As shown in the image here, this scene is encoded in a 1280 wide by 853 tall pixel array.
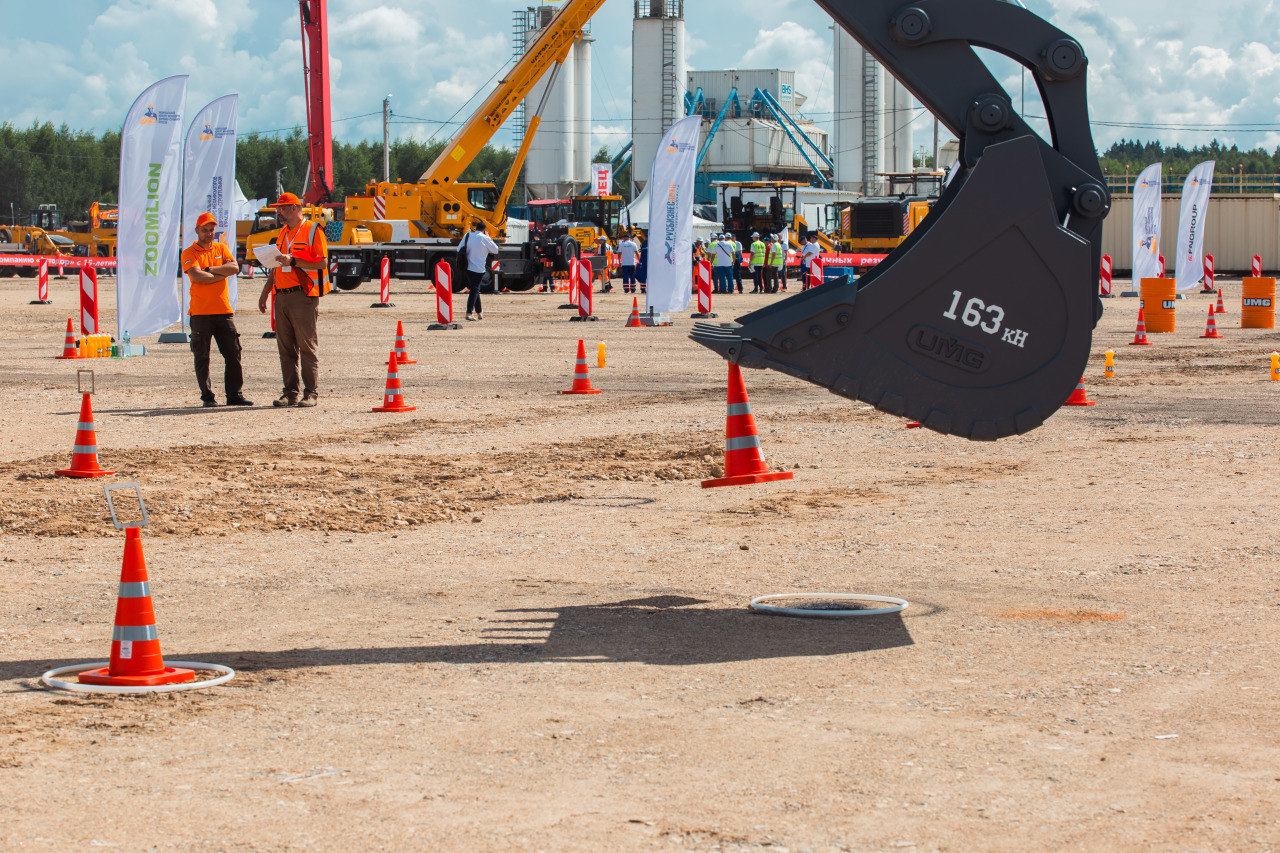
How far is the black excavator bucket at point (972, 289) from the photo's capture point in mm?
6613

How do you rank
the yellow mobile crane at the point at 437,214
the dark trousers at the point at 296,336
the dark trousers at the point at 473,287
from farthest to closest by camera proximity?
the yellow mobile crane at the point at 437,214, the dark trousers at the point at 473,287, the dark trousers at the point at 296,336

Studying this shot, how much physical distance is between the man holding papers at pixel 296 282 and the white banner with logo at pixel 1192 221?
2728 centimetres

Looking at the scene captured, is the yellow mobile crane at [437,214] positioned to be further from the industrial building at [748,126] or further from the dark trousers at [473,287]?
the industrial building at [748,126]

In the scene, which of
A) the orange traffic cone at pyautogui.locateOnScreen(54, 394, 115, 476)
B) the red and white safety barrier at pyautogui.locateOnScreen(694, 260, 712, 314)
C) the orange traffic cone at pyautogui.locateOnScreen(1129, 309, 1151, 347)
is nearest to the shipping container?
Result: the red and white safety barrier at pyautogui.locateOnScreen(694, 260, 712, 314)

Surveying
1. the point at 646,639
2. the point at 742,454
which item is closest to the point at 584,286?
the point at 742,454

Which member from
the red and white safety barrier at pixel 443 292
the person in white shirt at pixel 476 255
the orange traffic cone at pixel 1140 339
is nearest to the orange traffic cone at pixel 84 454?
the red and white safety barrier at pixel 443 292

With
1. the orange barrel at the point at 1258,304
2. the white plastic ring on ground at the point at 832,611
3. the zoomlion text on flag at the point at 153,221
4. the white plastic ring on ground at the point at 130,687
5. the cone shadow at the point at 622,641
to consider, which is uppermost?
the zoomlion text on flag at the point at 153,221

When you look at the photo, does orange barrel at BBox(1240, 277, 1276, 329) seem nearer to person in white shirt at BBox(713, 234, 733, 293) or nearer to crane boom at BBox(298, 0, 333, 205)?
person in white shirt at BBox(713, 234, 733, 293)

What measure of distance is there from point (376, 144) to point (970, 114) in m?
132

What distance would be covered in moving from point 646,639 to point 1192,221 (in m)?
33.9

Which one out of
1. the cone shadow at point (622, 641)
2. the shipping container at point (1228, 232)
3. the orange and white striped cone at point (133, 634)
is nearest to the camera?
the orange and white striped cone at point (133, 634)

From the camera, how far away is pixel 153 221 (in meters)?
20.1

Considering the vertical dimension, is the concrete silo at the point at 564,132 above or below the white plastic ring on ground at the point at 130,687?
above

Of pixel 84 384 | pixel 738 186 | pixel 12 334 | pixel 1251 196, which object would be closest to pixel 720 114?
pixel 738 186
